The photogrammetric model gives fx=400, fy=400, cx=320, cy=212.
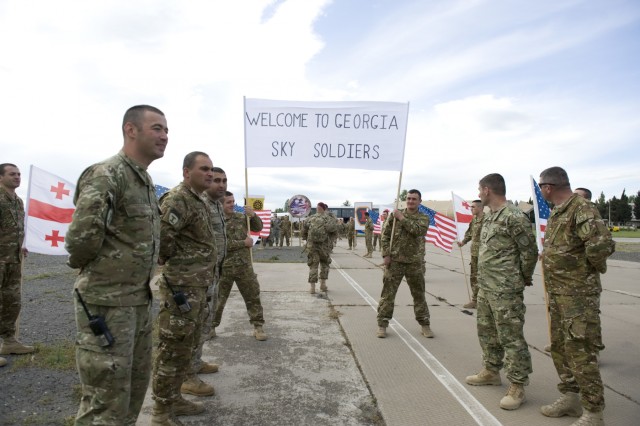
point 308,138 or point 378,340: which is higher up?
point 308,138

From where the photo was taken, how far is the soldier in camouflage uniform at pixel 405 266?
5406 millimetres

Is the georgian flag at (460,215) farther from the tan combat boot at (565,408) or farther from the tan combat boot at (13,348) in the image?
the tan combat boot at (13,348)

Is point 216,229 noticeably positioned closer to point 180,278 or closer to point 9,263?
point 180,278

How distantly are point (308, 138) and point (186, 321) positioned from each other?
12.2 feet

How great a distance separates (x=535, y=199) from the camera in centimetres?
486

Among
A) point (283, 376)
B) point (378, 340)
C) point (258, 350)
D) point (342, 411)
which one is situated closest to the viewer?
point (342, 411)

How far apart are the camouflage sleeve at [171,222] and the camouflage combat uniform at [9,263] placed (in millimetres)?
2742

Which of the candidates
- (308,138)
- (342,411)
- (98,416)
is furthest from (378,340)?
(98,416)

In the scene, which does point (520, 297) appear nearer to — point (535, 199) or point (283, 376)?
point (535, 199)

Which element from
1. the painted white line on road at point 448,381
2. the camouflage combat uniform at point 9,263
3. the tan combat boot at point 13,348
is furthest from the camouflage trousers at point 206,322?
the camouflage combat uniform at point 9,263

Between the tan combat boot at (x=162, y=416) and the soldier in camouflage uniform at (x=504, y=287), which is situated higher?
the soldier in camouflage uniform at (x=504, y=287)

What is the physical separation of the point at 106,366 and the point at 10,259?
3516mm

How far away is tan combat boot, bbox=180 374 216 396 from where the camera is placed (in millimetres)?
3492

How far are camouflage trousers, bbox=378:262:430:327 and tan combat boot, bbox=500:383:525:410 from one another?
201 centimetres
